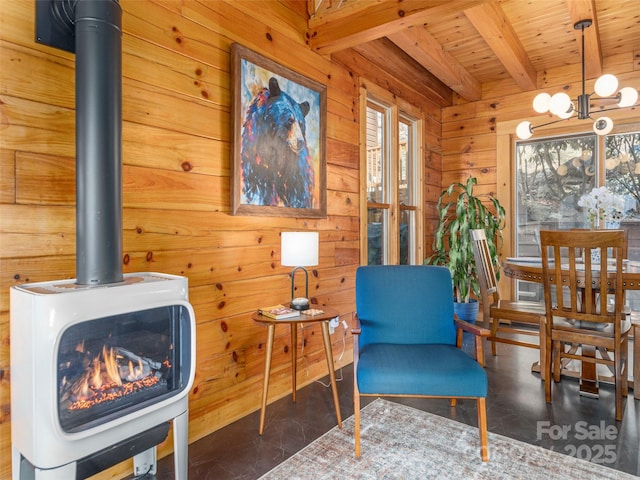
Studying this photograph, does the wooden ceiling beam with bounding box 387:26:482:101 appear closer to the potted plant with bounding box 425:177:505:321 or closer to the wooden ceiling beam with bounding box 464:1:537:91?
the wooden ceiling beam with bounding box 464:1:537:91

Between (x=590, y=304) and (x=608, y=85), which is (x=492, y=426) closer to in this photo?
(x=590, y=304)

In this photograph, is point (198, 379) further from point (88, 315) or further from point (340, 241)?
point (340, 241)

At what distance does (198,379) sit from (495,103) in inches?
177

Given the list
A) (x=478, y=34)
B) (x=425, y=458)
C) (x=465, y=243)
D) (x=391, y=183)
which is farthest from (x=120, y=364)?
(x=478, y=34)

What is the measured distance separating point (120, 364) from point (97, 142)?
81 cm

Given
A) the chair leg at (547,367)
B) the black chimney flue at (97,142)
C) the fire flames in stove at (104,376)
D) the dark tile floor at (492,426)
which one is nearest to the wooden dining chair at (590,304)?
→ the chair leg at (547,367)

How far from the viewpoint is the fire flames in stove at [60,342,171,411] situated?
1.27 meters

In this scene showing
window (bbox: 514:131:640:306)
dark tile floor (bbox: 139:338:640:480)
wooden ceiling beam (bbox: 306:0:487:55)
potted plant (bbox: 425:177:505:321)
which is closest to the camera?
dark tile floor (bbox: 139:338:640:480)

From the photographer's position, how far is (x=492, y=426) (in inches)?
87.3

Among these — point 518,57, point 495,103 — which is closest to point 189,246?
point 518,57

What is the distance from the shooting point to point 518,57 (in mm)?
3707

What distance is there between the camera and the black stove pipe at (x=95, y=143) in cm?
139

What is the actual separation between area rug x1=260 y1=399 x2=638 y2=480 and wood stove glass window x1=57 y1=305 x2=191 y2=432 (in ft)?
2.33

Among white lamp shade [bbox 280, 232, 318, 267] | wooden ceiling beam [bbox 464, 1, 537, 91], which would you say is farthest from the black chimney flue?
wooden ceiling beam [bbox 464, 1, 537, 91]
